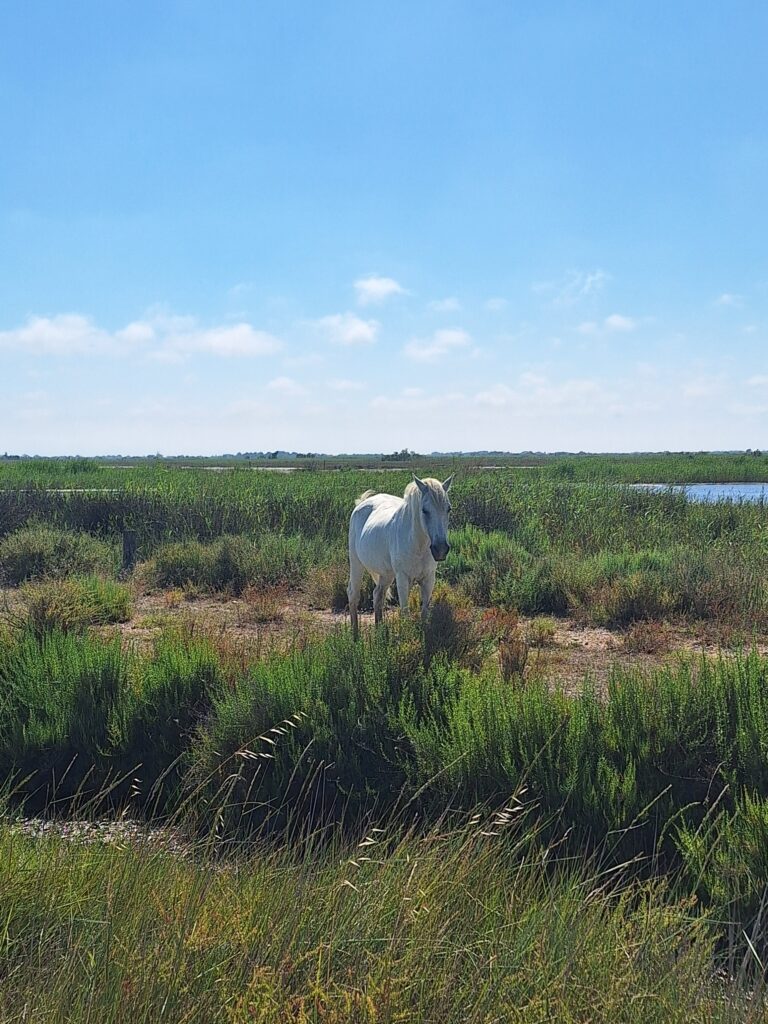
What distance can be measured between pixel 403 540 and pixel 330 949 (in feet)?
18.2

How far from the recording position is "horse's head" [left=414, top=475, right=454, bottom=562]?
7066 mm

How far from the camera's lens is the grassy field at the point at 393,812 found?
7.59 ft

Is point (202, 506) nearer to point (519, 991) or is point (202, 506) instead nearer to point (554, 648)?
point (554, 648)

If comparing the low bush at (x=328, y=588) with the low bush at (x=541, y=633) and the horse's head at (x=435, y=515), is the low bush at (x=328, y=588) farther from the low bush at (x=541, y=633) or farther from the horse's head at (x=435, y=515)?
the horse's head at (x=435, y=515)

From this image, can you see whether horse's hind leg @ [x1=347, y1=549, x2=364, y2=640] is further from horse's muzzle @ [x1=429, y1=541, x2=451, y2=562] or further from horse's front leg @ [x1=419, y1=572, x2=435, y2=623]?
horse's muzzle @ [x1=429, y1=541, x2=451, y2=562]

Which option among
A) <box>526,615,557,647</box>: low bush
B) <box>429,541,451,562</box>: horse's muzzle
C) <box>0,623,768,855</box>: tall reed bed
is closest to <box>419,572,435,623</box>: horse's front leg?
<box>429,541,451,562</box>: horse's muzzle

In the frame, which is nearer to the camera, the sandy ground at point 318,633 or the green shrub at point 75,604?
the sandy ground at point 318,633

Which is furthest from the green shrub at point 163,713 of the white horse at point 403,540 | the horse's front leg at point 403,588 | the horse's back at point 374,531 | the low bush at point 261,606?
the low bush at point 261,606

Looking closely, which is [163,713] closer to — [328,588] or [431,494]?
[431,494]

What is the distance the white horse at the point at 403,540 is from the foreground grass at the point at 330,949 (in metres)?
4.28

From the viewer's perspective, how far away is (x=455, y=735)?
475 cm

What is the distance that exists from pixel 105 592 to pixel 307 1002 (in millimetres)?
9032

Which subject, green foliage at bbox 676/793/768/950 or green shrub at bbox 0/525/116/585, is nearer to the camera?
green foliage at bbox 676/793/768/950

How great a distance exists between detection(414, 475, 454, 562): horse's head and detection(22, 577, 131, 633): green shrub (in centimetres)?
384
